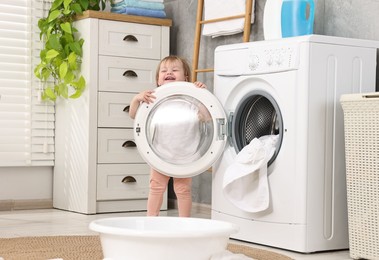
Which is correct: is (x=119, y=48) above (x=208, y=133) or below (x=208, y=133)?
above

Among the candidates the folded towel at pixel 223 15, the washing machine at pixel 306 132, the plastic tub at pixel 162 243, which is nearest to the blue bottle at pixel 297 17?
the washing machine at pixel 306 132

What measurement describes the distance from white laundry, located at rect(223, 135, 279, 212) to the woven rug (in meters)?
0.19

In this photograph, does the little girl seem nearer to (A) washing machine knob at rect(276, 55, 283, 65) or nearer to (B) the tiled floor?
(B) the tiled floor

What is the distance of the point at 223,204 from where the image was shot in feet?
10.3

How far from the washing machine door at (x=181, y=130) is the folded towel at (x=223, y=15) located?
0.79 meters

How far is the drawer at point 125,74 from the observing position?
3.90 meters

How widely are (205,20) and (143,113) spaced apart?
104 cm

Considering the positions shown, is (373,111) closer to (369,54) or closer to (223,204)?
(369,54)

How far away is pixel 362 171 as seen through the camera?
2.61 m

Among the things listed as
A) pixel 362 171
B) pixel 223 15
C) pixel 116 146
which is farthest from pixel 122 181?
pixel 362 171

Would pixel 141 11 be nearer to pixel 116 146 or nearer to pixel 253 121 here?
pixel 116 146

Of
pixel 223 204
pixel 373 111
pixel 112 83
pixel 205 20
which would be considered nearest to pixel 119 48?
pixel 112 83

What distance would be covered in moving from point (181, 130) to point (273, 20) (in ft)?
2.16

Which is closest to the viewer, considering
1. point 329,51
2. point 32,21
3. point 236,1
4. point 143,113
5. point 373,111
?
point 373,111
